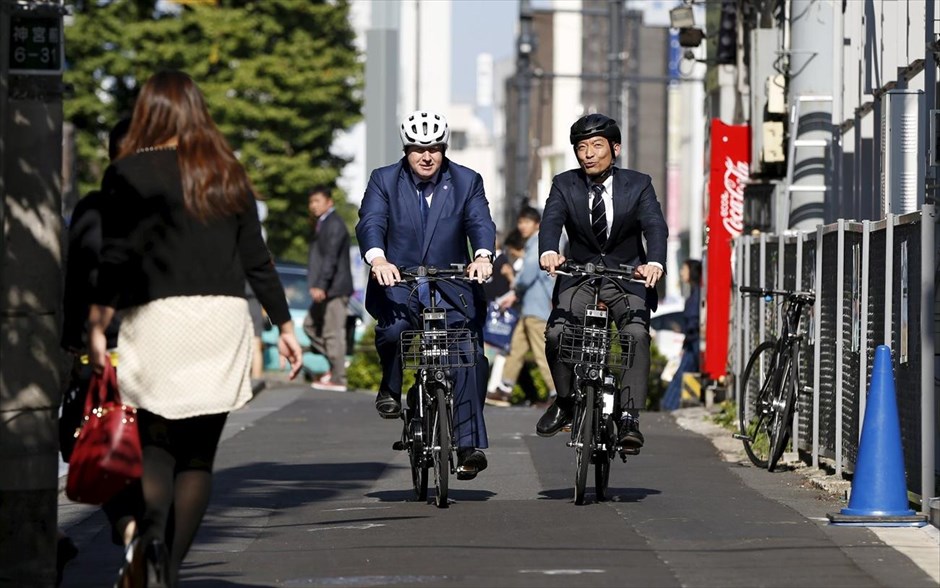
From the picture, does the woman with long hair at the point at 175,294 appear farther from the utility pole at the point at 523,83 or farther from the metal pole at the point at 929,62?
the utility pole at the point at 523,83

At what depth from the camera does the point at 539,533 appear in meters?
9.23

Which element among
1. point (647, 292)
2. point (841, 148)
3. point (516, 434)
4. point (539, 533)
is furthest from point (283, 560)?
point (841, 148)

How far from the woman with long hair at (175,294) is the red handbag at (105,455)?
0.24ft

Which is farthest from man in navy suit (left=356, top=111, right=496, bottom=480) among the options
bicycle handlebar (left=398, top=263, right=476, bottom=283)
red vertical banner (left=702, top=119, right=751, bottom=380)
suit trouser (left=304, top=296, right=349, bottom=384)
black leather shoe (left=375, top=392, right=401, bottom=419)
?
suit trouser (left=304, top=296, right=349, bottom=384)

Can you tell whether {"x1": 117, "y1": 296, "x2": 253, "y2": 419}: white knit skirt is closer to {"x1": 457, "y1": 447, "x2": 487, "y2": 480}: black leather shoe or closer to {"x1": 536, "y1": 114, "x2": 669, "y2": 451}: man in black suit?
{"x1": 457, "y1": 447, "x2": 487, "y2": 480}: black leather shoe

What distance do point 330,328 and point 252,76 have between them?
33140 millimetres

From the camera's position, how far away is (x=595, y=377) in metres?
10.5

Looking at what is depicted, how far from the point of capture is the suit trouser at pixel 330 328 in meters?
22.9

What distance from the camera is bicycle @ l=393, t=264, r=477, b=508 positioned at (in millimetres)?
10414

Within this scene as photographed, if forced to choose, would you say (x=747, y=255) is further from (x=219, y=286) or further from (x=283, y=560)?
(x=219, y=286)

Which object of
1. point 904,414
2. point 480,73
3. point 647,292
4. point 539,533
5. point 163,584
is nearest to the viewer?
point 163,584

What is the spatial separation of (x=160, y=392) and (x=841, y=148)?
15.5m

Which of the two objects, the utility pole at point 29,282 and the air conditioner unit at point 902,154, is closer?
the utility pole at point 29,282

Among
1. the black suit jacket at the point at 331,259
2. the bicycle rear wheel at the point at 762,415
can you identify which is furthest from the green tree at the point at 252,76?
the bicycle rear wheel at the point at 762,415
